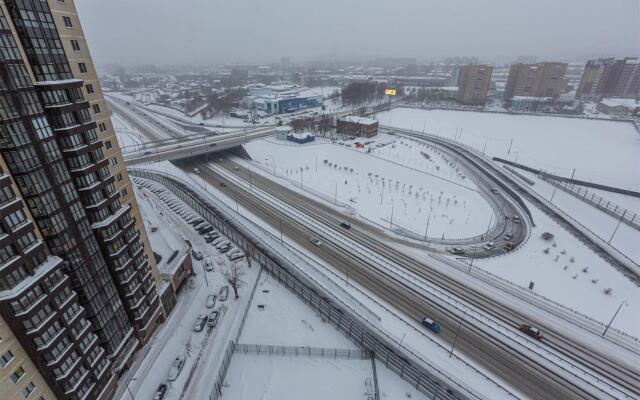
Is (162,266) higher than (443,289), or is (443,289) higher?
(162,266)

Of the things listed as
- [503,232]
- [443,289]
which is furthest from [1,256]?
[503,232]

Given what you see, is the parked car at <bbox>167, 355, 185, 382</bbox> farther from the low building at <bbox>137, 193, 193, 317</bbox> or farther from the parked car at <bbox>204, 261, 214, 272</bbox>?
the parked car at <bbox>204, 261, 214, 272</bbox>

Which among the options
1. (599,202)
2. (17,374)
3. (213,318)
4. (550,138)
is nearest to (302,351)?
(213,318)

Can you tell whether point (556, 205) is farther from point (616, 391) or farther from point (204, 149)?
point (204, 149)

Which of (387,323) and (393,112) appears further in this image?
(393,112)

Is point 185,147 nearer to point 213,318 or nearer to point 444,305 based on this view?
point 213,318

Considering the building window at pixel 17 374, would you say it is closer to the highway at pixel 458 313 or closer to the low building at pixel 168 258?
the low building at pixel 168 258

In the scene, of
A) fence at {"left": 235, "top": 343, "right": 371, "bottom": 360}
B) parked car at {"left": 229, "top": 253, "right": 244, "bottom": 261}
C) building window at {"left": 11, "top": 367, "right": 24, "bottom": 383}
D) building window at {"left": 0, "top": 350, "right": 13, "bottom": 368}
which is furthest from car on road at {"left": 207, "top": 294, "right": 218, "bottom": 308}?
building window at {"left": 0, "top": 350, "right": 13, "bottom": 368}
